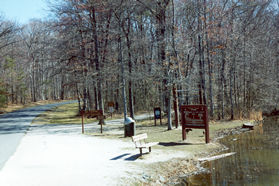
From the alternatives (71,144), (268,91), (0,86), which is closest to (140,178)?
(71,144)

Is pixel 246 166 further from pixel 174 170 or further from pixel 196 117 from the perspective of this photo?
pixel 196 117

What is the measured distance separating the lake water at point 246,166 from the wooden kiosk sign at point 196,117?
139cm

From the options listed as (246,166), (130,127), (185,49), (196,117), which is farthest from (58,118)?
(246,166)

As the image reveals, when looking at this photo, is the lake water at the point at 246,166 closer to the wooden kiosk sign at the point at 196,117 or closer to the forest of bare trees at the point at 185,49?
the wooden kiosk sign at the point at 196,117

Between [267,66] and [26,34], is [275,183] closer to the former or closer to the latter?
[267,66]

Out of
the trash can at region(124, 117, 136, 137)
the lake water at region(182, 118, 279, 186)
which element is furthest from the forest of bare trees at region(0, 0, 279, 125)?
the lake water at region(182, 118, 279, 186)

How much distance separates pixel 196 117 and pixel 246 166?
175 inches

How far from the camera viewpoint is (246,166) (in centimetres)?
984

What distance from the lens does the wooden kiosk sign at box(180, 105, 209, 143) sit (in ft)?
44.6

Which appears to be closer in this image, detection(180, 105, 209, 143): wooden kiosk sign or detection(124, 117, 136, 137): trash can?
detection(180, 105, 209, 143): wooden kiosk sign

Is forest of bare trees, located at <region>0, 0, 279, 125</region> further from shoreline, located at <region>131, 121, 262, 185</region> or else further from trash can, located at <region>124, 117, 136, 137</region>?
shoreline, located at <region>131, 121, 262, 185</region>

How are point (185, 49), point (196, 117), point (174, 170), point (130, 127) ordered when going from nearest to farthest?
1. point (174, 170)
2. point (196, 117)
3. point (130, 127)
4. point (185, 49)

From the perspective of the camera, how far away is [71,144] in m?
14.0

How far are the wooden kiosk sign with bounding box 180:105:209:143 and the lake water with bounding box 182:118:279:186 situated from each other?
139 cm
